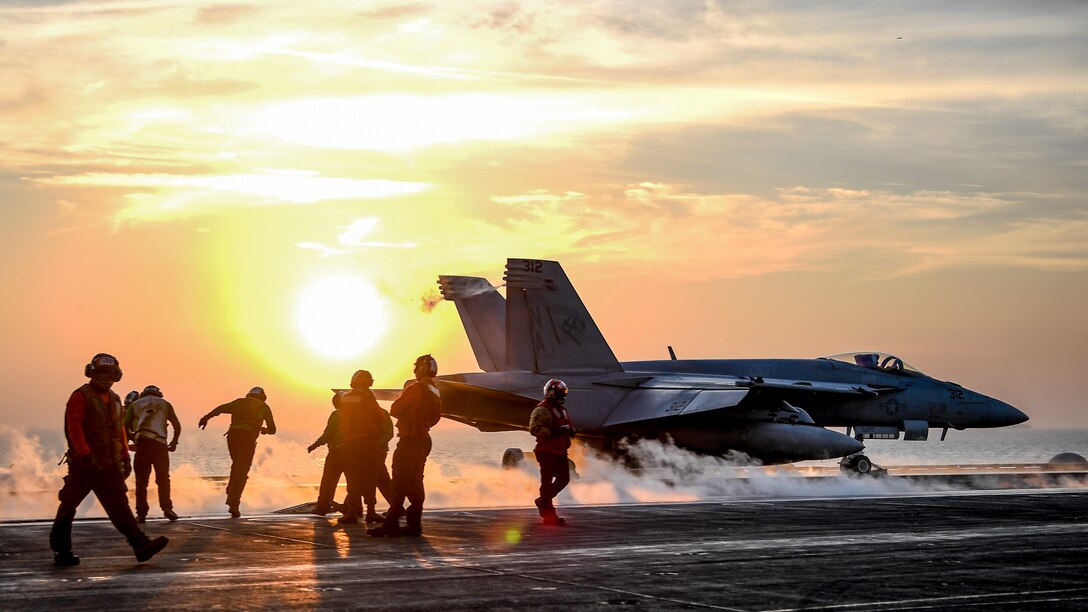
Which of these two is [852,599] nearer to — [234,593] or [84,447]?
[234,593]

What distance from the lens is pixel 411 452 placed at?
14.9m

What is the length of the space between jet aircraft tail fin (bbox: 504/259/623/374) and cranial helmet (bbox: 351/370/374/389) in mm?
13062

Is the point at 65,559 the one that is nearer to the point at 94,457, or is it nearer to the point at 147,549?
the point at 147,549

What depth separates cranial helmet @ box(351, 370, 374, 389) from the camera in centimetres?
1664

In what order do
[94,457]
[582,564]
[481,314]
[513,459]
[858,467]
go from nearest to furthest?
[582,564] → [94,457] → [858,467] → [513,459] → [481,314]

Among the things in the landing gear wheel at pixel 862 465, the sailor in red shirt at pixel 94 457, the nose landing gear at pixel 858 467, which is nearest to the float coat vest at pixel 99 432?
the sailor in red shirt at pixel 94 457

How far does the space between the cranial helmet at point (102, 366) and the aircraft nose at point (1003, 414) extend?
28.1m

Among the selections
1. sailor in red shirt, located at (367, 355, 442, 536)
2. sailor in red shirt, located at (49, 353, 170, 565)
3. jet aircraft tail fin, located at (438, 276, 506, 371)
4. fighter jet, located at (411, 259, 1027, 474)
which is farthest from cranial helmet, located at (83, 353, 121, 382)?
jet aircraft tail fin, located at (438, 276, 506, 371)

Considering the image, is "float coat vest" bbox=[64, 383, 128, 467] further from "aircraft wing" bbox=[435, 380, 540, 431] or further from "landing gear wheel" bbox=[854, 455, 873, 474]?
"landing gear wheel" bbox=[854, 455, 873, 474]

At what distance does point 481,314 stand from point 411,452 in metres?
20.0

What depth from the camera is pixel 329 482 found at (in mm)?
18578

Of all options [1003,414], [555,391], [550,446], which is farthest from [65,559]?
[1003,414]

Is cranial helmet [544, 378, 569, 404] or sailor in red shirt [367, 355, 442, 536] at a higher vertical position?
cranial helmet [544, 378, 569, 404]

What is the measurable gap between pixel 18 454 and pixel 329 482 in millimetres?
42810
